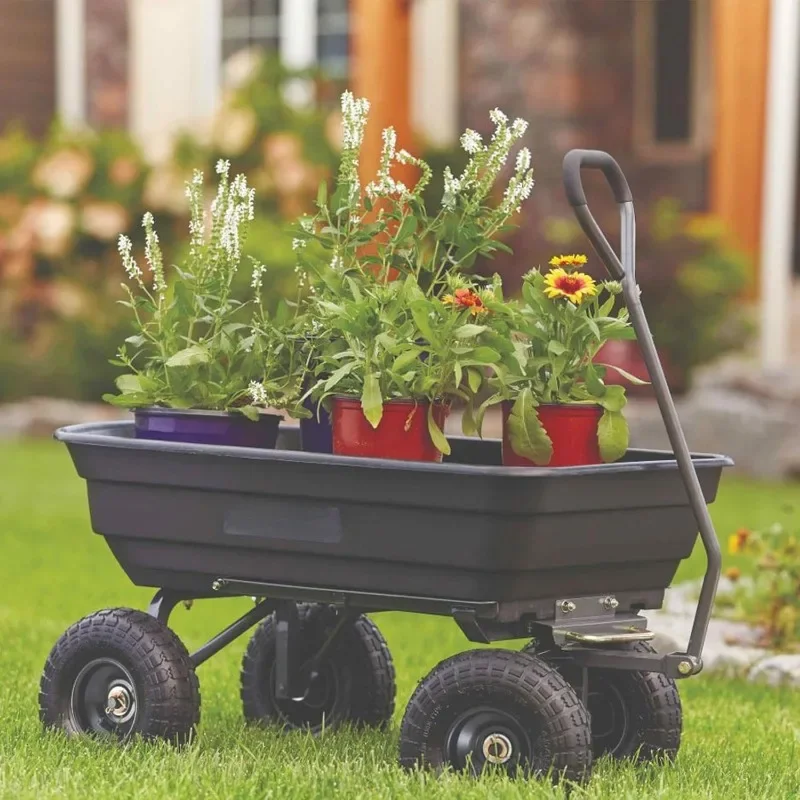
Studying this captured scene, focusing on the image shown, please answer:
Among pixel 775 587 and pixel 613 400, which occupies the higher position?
pixel 613 400

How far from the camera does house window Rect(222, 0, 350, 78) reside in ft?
42.6

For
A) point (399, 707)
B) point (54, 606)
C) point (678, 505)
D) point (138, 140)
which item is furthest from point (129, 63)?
point (678, 505)

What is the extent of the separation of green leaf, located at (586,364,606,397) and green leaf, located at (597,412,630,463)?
0.14 feet

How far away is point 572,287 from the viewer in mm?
3553

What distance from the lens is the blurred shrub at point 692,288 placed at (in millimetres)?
10867

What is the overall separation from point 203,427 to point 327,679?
68 centimetres

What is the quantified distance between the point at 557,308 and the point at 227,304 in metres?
0.76

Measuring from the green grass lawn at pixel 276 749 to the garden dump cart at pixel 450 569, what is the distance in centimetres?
9

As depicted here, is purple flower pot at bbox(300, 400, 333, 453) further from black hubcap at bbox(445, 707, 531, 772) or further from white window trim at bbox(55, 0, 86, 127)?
white window trim at bbox(55, 0, 86, 127)

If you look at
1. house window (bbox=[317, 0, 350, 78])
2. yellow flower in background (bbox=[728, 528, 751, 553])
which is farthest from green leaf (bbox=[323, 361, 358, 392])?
house window (bbox=[317, 0, 350, 78])

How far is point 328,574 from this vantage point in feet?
11.7

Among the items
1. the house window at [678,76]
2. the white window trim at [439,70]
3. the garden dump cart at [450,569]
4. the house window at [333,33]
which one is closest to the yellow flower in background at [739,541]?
the garden dump cart at [450,569]

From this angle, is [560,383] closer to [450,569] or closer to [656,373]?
[656,373]

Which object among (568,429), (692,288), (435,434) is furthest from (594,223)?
(692,288)
